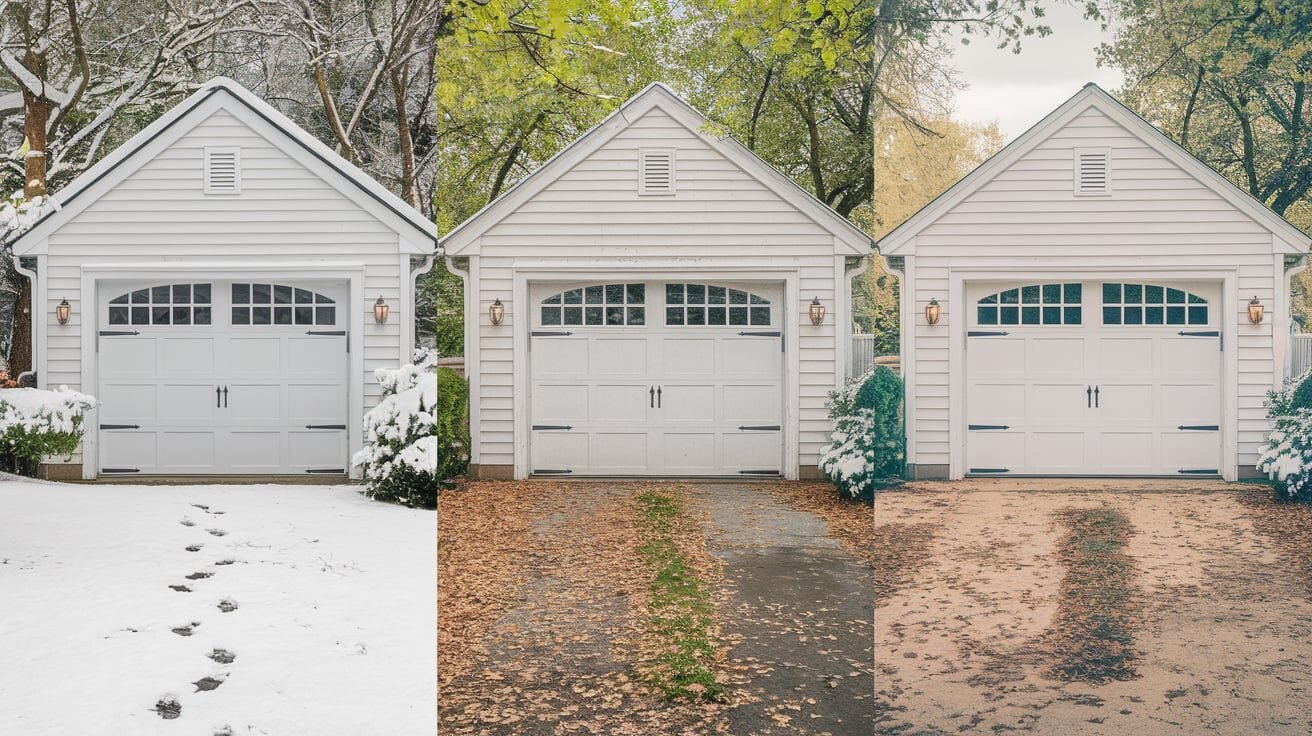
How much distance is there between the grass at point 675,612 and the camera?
12.5 ft

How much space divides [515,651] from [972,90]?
3599 mm

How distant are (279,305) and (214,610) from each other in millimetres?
1226

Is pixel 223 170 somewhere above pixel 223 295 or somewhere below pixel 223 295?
above

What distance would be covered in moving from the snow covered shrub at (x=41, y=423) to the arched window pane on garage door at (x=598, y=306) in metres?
2.14

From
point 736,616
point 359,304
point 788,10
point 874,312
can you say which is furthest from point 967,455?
point 359,304

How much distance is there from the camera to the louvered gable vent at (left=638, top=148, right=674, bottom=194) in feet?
15.1

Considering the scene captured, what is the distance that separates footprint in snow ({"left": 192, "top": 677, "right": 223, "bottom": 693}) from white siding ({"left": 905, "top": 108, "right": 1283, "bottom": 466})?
10.7 feet

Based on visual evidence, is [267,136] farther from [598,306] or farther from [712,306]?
[712,306]

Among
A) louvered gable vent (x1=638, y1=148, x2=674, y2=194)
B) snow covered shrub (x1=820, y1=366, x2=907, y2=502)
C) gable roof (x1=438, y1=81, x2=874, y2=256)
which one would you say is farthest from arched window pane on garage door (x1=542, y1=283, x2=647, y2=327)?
snow covered shrub (x1=820, y1=366, x2=907, y2=502)

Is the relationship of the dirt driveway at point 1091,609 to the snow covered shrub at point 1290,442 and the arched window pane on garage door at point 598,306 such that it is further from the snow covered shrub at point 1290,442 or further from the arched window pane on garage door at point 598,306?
the arched window pane on garage door at point 598,306

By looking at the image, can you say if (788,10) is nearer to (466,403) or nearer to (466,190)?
(466,190)

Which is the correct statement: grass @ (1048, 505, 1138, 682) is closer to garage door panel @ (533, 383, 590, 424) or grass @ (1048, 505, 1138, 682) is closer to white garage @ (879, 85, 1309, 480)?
white garage @ (879, 85, 1309, 480)

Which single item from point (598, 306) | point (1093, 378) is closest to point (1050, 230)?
point (1093, 378)

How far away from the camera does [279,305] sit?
3.20 meters
